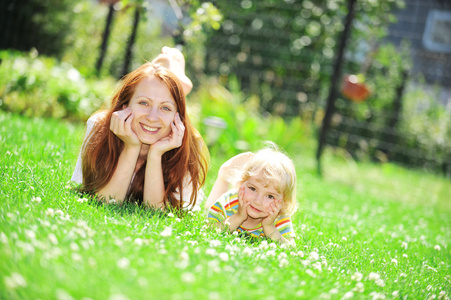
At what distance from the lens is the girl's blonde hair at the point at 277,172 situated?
2621 millimetres

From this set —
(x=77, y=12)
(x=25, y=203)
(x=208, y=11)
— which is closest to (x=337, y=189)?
(x=208, y=11)

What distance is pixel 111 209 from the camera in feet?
8.04

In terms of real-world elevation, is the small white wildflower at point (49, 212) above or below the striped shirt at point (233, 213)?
above

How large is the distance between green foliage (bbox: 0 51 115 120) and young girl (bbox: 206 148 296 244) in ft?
10.8

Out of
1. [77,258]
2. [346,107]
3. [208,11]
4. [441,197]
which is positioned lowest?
[441,197]

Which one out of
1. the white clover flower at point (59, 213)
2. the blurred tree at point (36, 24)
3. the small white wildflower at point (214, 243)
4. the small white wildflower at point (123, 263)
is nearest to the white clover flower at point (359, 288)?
the small white wildflower at point (214, 243)

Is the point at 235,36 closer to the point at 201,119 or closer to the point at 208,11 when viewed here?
the point at 201,119

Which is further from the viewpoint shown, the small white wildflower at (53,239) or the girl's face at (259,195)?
the girl's face at (259,195)

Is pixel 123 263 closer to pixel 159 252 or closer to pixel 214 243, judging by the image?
pixel 159 252

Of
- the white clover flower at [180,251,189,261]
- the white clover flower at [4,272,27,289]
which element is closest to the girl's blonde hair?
the white clover flower at [180,251,189,261]

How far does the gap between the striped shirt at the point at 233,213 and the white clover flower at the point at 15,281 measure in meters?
1.36

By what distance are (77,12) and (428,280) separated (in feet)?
24.9

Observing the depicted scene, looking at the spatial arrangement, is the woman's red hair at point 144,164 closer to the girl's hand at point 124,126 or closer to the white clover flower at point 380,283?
the girl's hand at point 124,126

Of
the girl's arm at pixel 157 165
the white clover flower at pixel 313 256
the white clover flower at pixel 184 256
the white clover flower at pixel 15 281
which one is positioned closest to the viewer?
the white clover flower at pixel 15 281
